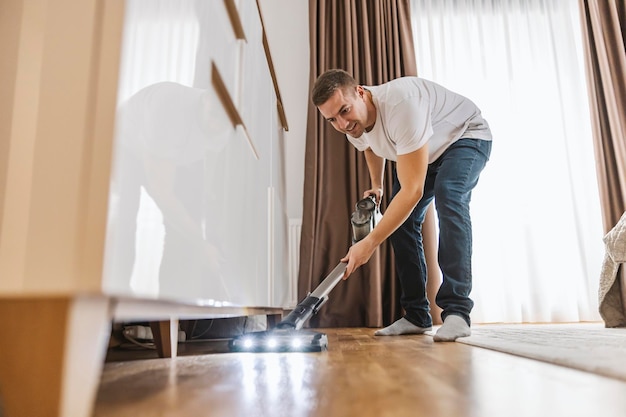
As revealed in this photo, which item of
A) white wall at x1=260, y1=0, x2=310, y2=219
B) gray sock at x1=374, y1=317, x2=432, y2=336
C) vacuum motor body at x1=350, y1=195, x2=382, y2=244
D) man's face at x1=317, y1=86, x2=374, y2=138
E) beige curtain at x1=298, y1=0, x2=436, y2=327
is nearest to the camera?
man's face at x1=317, y1=86, x2=374, y2=138

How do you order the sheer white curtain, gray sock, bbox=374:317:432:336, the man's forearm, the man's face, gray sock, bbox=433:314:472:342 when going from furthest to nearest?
the sheer white curtain → the man's forearm → gray sock, bbox=374:317:432:336 → the man's face → gray sock, bbox=433:314:472:342

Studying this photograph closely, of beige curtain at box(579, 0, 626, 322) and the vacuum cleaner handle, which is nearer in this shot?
the vacuum cleaner handle

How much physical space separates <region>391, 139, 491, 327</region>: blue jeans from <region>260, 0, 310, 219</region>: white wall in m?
1.06

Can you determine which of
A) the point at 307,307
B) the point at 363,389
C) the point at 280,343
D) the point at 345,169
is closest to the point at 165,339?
the point at 280,343

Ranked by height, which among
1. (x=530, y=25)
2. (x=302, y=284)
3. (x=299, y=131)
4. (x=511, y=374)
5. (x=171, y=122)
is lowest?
(x=511, y=374)

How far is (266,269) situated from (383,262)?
112 centimetres

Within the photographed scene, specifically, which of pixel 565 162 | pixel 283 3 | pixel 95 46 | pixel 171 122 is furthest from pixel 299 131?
pixel 95 46

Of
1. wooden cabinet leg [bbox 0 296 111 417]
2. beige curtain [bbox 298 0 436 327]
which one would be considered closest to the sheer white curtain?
beige curtain [bbox 298 0 436 327]

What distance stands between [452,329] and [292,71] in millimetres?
2111

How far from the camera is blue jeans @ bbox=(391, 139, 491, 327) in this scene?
4.97 feet

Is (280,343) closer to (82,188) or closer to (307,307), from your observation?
(307,307)

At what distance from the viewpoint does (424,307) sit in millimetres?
1835

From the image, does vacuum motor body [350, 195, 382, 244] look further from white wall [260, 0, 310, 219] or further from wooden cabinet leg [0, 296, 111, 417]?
wooden cabinet leg [0, 296, 111, 417]

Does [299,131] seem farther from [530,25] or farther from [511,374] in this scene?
[511,374]
